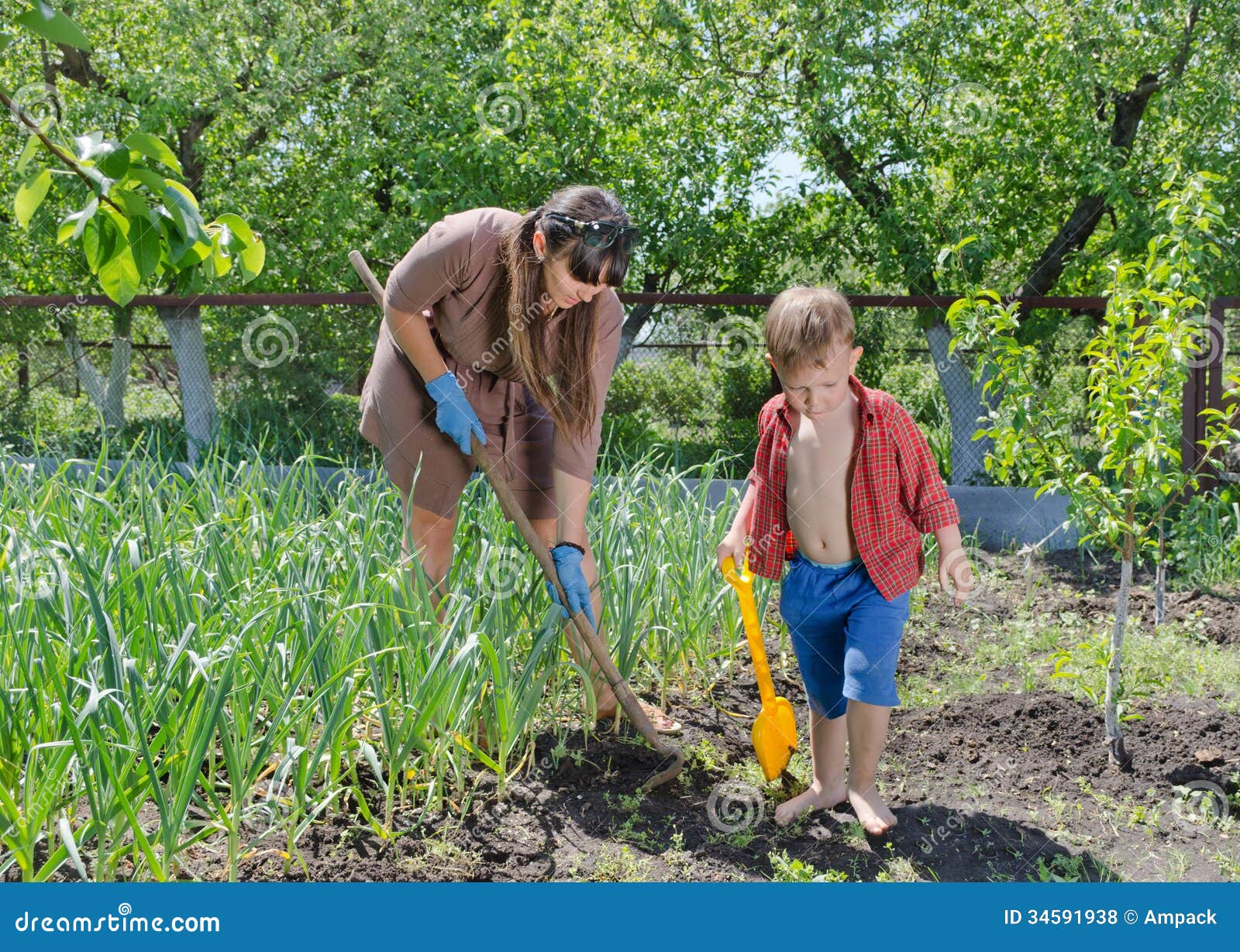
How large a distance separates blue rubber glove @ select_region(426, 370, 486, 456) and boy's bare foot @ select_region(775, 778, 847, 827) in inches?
41.7

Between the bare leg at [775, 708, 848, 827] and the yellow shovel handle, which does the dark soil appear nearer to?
the bare leg at [775, 708, 848, 827]

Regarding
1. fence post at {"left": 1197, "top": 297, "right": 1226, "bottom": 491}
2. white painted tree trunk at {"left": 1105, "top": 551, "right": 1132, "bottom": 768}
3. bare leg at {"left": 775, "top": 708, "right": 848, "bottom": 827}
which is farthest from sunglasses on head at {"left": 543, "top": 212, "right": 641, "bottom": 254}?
fence post at {"left": 1197, "top": 297, "right": 1226, "bottom": 491}

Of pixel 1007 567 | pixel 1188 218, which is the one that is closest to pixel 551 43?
pixel 1007 567

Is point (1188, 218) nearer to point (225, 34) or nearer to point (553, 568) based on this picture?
point (553, 568)

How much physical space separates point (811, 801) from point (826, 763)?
3.5 inches

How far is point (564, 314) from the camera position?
2.40 metres

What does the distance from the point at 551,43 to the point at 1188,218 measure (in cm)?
410

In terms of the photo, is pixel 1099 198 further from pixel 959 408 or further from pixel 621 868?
pixel 621 868

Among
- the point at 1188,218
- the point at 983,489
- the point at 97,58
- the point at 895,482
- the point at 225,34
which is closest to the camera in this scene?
the point at 895,482

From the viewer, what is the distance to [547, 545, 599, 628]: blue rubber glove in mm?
2383

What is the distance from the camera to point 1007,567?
435 cm

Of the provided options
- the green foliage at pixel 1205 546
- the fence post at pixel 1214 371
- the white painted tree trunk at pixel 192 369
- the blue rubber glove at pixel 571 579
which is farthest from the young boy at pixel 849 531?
the white painted tree trunk at pixel 192 369

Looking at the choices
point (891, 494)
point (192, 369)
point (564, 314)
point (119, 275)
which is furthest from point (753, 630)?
point (192, 369)

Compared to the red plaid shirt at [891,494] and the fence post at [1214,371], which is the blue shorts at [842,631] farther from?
the fence post at [1214,371]
